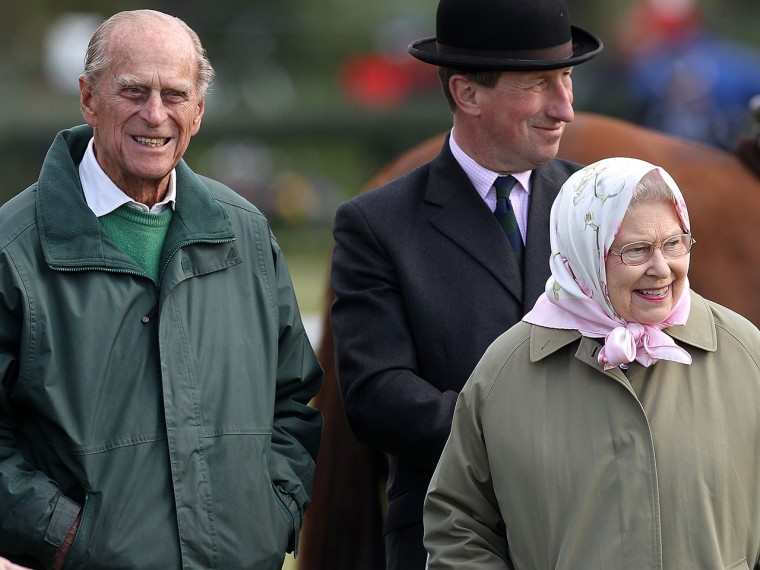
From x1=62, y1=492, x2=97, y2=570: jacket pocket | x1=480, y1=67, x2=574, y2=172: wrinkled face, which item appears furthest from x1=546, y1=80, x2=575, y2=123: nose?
x1=62, y1=492, x2=97, y2=570: jacket pocket

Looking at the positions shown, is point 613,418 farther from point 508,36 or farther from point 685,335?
point 508,36

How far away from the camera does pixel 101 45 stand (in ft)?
11.1

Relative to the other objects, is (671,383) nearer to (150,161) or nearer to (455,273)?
(455,273)

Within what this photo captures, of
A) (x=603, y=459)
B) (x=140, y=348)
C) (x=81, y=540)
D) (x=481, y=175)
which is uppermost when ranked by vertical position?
(x=481, y=175)

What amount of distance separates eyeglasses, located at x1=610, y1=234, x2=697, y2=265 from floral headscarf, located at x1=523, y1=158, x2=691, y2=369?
0.03 metres

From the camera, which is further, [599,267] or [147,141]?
[147,141]

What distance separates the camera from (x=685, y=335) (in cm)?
286

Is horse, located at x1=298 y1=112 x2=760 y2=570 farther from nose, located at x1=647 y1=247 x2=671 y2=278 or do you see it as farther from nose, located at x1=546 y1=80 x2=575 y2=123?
nose, located at x1=647 y1=247 x2=671 y2=278

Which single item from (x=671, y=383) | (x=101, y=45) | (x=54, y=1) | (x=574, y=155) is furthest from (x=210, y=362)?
(x=54, y=1)

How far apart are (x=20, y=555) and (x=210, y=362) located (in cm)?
60

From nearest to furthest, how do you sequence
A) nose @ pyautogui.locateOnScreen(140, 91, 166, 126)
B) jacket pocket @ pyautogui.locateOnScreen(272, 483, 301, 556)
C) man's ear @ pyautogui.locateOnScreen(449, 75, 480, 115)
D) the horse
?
nose @ pyautogui.locateOnScreen(140, 91, 166, 126), jacket pocket @ pyautogui.locateOnScreen(272, 483, 301, 556), man's ear @ pyautogui.locateOnScreen(449, 75, 480, 115), the horse

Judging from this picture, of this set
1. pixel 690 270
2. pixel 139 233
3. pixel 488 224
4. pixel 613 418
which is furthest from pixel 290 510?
pixel 690 270

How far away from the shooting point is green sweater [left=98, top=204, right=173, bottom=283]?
3.38 m

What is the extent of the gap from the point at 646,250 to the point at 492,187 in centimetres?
95
